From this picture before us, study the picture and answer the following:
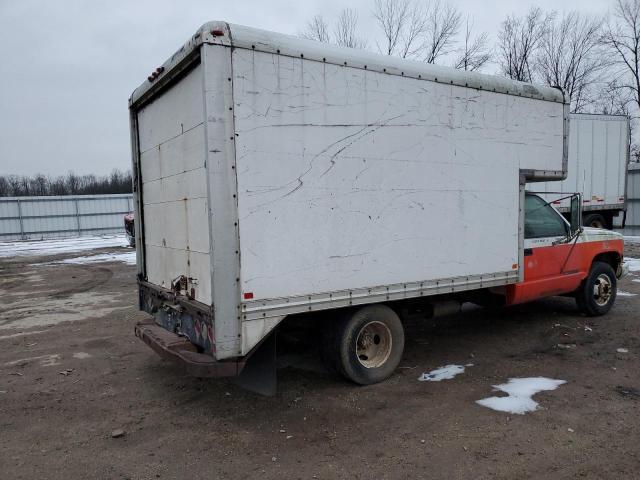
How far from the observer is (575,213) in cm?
640

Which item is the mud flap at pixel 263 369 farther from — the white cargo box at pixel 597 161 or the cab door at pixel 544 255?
the white cargo box at pixel 597 161

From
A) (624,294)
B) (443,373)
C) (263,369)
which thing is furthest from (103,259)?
(624,294)

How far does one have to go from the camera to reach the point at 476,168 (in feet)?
16.9

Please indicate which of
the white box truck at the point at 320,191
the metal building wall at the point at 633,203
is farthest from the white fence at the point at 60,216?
the white box truck at the point at 320,191

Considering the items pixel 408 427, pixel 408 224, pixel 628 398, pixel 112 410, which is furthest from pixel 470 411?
pixel 112 410

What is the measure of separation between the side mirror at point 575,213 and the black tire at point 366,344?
3.21 m

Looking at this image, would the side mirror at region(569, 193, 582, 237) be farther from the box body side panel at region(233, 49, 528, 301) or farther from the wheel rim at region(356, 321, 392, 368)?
the wheel rim at region(356, 321, 392, 368)

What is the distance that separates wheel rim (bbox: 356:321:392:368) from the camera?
480cm

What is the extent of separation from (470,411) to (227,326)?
220cm

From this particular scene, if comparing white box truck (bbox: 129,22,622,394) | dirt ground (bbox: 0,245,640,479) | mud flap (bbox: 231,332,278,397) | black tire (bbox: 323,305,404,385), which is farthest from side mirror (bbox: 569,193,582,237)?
mud flap (bbox: 231,332,278,397)

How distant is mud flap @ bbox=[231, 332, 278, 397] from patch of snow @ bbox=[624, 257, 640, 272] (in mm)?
10410

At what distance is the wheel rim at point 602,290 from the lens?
23.2ft

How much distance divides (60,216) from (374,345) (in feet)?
110

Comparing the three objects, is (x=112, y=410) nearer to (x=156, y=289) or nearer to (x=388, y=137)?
(x=156, y=289)
